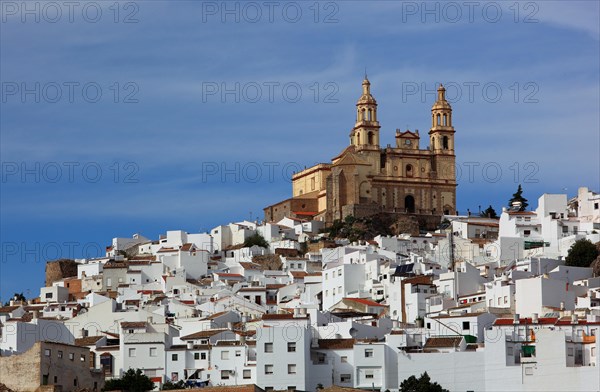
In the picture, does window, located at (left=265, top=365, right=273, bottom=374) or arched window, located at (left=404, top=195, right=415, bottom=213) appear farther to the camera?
arched window, located at (left=404, top=195, right=415, bottom=213)

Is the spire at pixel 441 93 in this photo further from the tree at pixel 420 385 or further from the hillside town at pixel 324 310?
the tree at pixel 420 385

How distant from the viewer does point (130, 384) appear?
64.6 metres

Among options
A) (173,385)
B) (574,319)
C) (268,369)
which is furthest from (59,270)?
(574,319)

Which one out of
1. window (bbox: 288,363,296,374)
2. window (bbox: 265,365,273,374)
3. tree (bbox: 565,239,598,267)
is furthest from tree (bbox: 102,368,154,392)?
tree (bbox: 565,239,598,267)

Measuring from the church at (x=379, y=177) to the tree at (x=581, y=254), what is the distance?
25895mm

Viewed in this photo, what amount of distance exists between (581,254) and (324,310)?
1408cm

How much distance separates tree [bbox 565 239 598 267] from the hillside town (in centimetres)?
95

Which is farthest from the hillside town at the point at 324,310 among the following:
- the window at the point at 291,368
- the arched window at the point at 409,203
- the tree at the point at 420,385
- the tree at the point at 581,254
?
the arched window at the point at 409,203

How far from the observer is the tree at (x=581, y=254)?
8506 centimetres

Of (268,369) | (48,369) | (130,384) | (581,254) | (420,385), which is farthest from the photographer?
(581,254)

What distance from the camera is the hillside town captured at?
64188 millimetres

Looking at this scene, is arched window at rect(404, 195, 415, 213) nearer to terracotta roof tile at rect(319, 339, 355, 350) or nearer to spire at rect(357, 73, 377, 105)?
spire at rect(357, 73, 377, 105)

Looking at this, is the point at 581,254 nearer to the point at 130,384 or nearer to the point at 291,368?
the point at 291,368

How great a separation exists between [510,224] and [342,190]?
18.5m
